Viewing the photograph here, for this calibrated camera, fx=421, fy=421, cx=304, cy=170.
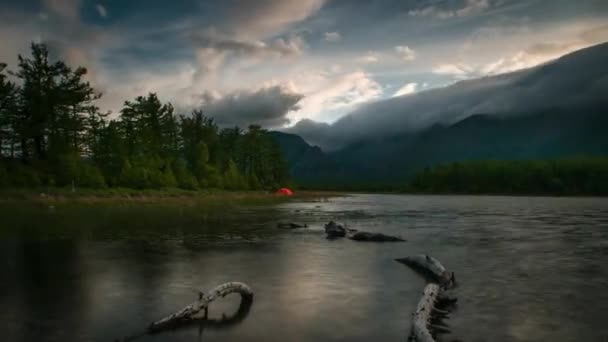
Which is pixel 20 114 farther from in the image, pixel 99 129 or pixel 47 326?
pixel 47 326

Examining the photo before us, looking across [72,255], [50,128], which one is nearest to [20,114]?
[50,128]

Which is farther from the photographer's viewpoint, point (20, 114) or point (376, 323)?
point (20, 114)

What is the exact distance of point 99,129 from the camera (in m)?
78.9

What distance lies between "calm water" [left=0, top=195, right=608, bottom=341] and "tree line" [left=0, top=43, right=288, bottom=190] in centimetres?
3633

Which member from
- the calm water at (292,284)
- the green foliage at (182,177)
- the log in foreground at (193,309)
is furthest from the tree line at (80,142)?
the log in foreground at (193,309)

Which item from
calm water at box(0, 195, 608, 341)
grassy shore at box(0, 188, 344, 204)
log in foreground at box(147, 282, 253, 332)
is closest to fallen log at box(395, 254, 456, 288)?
calm water at box(0, 195, 608, 341)

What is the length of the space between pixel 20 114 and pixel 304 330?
7440cm

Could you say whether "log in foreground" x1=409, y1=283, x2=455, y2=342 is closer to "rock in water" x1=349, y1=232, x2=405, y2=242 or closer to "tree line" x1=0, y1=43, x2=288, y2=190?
"rock in water" x1=349, y1=232, x2=405, y2=242

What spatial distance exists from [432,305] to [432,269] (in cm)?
592

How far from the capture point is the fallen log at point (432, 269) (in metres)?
17.1

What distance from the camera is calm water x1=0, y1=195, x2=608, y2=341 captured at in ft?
37.3

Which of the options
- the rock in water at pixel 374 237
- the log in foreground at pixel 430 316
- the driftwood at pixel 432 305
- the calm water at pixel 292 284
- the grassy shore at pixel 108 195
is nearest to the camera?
the log in foreground at pixel 430 316

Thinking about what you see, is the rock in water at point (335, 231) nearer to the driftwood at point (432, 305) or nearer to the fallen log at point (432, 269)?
the fallen log at point (432, 269)

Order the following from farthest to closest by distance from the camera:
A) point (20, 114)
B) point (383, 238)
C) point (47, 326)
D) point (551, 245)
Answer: point (20, 114)
point (383, 238)
point (551, 245)
point (47, 326)
